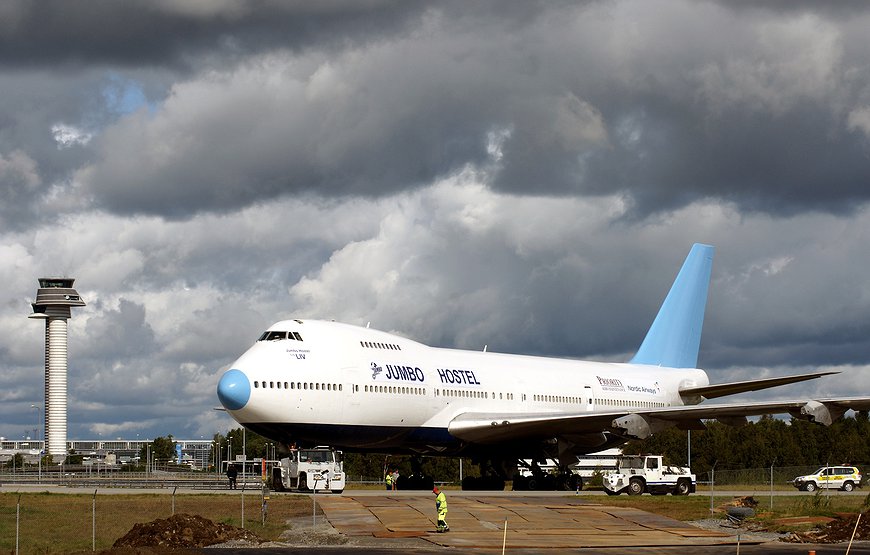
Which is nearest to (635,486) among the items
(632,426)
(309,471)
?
(632,426)

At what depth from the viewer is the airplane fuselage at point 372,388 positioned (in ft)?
153

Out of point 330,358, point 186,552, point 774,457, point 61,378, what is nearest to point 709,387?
point 330,358

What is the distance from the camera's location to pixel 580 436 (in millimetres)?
56094

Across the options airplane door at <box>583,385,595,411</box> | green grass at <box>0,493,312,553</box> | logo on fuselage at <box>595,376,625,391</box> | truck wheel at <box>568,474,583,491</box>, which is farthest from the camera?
logo on fuselage at <box>595,376,625,391</box>

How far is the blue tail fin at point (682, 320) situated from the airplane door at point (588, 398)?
34.4 feet

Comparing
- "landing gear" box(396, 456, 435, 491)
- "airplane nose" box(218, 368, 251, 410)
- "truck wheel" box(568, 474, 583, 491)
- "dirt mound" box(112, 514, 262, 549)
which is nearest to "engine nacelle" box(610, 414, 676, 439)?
"truck wheel" box(568, 474, 583, 491)

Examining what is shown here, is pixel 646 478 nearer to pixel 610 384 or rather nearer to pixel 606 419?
pixel 606 419

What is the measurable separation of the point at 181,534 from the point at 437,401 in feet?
71.2

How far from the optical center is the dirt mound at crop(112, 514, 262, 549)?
101 ft

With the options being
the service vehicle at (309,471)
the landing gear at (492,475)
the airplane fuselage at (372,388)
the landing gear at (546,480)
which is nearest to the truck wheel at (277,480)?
the service vehicle at (309,471)

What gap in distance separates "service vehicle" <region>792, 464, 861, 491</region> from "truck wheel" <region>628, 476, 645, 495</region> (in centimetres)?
1770

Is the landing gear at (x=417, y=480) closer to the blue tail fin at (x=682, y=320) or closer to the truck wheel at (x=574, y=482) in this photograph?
A: the truck wheel at (x=574, y=482)

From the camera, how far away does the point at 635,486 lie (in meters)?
50.1

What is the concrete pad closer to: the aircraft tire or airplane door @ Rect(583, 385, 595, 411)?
the aircraft tire
